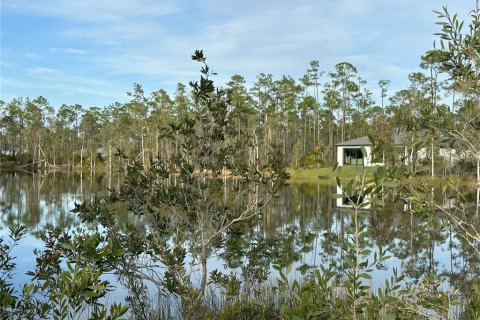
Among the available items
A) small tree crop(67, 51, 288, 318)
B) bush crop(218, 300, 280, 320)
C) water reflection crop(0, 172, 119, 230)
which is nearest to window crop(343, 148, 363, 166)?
water reflection crop(0, 172, 119, 230)

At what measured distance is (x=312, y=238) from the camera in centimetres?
1520

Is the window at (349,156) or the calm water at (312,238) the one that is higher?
the window at (349,156)

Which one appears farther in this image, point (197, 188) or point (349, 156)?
point (349, 156)

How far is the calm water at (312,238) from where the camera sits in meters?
8.53

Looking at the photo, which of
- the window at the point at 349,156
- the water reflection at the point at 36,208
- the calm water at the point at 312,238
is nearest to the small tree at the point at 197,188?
the calm water at the point at 312,238

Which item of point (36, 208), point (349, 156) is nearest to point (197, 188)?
point (36, 208)

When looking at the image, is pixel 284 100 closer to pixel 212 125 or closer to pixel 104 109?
pixel 104 109

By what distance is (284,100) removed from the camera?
6525cm

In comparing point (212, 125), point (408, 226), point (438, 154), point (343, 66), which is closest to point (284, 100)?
point (343, 66)

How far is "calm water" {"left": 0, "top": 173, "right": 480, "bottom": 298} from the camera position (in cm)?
853

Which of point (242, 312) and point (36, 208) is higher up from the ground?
point (242, 312)

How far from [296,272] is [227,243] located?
4917 mm

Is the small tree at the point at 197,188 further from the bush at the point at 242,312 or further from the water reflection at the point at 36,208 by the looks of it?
the water reflection at the point at 36,208

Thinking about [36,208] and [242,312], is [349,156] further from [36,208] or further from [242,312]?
[242,312]
